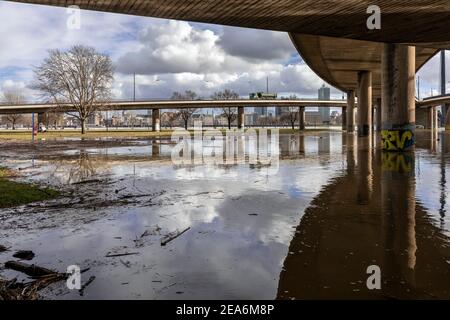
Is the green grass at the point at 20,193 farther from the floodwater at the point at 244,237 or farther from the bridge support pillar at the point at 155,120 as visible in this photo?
the bridge support pillar at the point at 155,120

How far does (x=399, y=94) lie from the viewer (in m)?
24.6

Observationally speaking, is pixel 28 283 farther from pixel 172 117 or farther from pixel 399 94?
pixel 172 117

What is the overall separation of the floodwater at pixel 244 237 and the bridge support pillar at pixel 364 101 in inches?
1782

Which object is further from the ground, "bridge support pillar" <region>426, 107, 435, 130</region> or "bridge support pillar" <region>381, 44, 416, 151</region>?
"bridge support pillar" <region>426, 107, 435, 130</region>

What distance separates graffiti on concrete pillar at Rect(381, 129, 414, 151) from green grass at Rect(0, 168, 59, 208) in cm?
2113

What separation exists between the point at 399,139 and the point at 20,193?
22.2 meters

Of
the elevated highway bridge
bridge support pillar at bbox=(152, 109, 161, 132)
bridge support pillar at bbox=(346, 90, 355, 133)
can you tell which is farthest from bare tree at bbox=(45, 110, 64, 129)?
the elevated highway bridge

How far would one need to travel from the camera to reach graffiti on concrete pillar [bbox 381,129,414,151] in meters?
25.2

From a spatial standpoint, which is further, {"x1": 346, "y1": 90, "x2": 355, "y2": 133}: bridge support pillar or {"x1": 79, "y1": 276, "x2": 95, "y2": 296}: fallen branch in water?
{"x1": 346, "y1": 90, "x2": 355, "y2": 133}: bridge support pillar

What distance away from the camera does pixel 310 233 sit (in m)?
7.07

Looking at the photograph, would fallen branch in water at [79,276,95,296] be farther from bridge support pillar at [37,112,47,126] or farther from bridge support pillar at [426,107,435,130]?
bridge support pillar at [426,107,435,130]

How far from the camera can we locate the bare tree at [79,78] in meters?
64.5

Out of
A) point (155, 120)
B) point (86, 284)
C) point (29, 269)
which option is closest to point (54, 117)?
point (155, 120)

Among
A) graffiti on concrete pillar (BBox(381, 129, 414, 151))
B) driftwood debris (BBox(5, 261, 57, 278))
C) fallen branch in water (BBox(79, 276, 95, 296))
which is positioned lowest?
fallen branch in water (BBox(79, 276, 95, 296))
